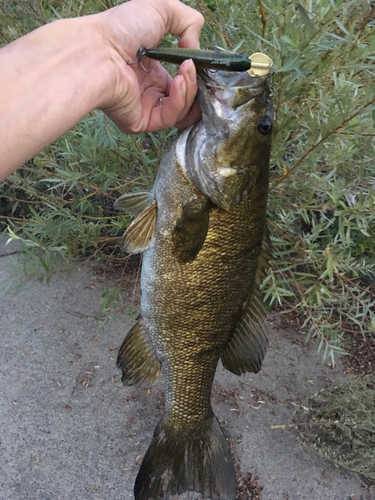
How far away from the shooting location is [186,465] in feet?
5.45

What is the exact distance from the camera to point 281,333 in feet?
10.1

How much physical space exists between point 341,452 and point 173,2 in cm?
249

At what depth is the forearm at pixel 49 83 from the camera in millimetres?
1010

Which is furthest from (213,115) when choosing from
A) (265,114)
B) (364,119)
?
(364,119)

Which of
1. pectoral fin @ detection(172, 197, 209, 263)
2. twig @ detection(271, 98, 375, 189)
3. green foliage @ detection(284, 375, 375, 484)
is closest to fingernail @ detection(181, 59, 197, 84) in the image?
pectoral fin @ detection(172, 197, 209, 263)

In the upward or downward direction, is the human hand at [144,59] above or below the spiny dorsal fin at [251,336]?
above

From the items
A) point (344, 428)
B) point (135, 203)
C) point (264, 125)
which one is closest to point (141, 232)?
point (135, 203)

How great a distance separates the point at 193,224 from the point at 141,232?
20 cm

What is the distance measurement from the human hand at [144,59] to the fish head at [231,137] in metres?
0.08

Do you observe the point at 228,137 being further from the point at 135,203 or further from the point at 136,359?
the point at 136,359

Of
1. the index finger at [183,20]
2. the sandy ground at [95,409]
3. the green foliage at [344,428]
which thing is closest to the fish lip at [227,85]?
the index finger at [183,20]

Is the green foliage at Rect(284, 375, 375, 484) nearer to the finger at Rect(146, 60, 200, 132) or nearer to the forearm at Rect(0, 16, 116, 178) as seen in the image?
the finger at Rect(146, 60, 200, 132)

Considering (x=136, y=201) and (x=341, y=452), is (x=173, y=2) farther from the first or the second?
(x=341, y=452)

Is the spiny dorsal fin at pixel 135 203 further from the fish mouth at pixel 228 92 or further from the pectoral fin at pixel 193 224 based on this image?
the fish mouth at pixel 228 92
